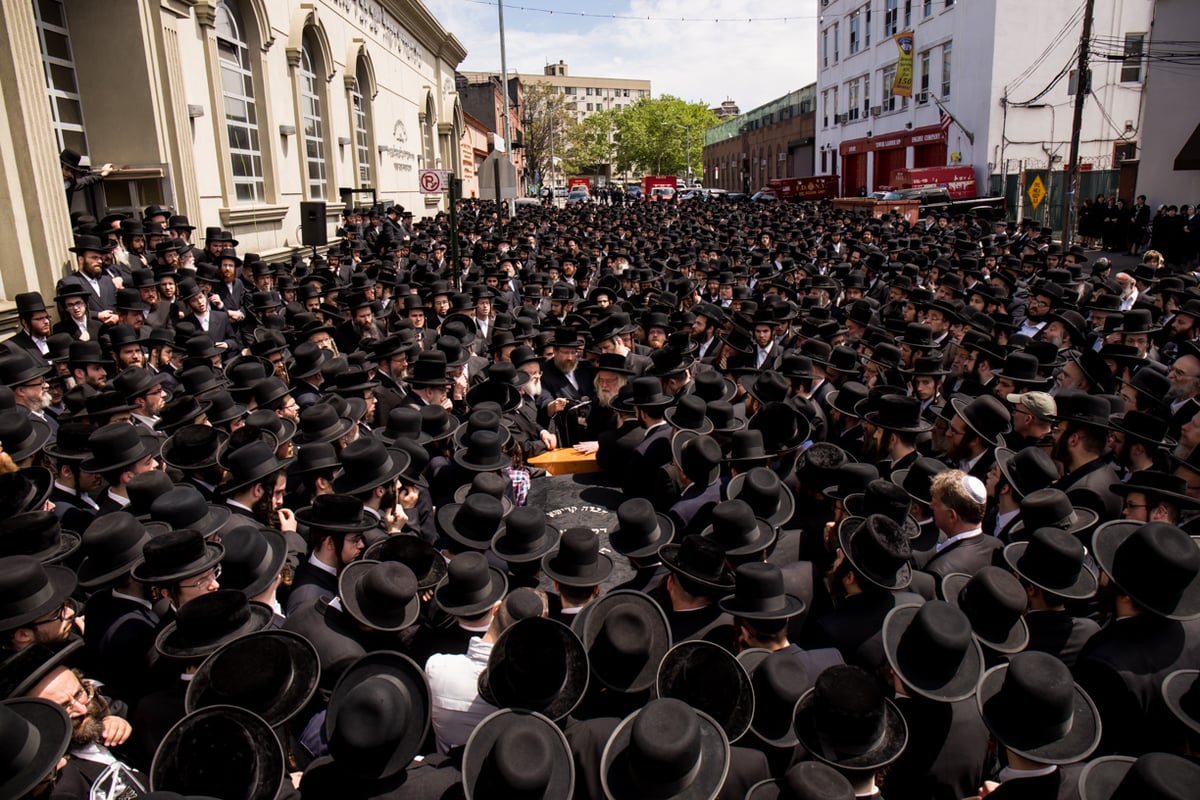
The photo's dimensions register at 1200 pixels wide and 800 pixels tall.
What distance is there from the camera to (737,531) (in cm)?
381

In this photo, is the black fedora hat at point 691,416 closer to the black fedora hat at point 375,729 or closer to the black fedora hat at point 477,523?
the black fedora hat at point 477,523

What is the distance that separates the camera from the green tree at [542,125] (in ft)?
272

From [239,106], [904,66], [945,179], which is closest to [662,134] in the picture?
[904,66]

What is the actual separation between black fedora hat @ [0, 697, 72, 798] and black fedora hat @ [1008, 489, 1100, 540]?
4318mm

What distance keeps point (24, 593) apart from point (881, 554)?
383cm

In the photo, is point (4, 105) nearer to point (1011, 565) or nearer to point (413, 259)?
point (413, 259)

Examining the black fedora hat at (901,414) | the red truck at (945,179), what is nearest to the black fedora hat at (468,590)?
the black fedora hat at (901,414)

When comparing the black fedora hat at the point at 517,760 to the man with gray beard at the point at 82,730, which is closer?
the black fedora hat at the point at 517,760

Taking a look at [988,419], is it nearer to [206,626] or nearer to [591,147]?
[206,626]

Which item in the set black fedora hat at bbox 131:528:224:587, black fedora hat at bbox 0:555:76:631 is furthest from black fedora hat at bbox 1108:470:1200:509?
black fedora hat at bbox 0:555:76:631

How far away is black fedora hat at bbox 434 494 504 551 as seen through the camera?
4219 mm

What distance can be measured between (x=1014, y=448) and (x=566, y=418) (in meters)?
4.21

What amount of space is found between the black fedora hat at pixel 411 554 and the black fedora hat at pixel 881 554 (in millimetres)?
2143

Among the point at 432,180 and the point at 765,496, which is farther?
the point at 432,180
